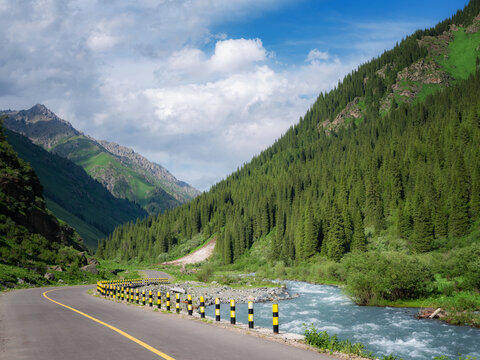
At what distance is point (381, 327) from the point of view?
91.5 feet

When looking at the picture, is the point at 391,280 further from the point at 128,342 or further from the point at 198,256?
the point at 198,256

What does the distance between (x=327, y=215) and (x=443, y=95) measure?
101 metres

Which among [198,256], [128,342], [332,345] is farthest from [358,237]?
[198,256]

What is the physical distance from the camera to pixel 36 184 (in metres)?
93.6

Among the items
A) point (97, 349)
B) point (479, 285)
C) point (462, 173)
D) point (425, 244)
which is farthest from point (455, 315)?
point (462, 173)

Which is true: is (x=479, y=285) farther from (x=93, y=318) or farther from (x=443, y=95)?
(x=443, y=95)

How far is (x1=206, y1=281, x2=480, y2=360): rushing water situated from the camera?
21703 mm

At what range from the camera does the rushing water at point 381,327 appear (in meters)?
21.7

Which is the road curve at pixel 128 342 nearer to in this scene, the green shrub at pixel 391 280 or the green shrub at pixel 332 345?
the green shrub at pixel 332 345

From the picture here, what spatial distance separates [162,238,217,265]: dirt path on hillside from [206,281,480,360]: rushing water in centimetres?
10745

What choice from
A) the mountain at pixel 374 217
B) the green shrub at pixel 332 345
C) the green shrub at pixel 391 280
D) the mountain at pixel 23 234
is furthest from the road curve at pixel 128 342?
the mountain at pixel 23 234

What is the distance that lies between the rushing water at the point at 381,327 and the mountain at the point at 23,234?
94.4ft

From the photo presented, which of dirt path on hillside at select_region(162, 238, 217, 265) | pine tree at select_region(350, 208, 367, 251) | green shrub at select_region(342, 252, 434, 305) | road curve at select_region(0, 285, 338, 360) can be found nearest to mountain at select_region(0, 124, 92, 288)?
road curve at select_region(0, 285, 338, 360)

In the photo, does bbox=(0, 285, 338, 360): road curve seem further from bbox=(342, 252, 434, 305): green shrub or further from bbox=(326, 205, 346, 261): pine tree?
bbox=(326, 205, 346, 261): pine tree
